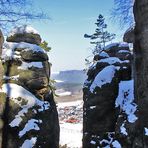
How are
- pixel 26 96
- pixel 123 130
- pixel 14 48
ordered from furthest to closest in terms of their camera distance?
pixel 14 48 → pixel 26 96 → pixel 123 130

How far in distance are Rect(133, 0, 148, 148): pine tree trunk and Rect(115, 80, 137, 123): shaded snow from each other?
657mm

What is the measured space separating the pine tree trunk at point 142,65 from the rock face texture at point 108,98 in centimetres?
102

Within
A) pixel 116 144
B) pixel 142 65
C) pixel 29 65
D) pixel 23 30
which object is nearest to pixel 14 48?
pixel 29 65

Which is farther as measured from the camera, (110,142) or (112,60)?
(112,60)

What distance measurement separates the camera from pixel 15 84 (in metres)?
12.2

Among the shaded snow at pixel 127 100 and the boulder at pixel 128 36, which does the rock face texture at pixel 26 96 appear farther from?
the boulder at pixel 128 36

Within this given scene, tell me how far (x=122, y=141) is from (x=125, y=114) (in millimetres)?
892

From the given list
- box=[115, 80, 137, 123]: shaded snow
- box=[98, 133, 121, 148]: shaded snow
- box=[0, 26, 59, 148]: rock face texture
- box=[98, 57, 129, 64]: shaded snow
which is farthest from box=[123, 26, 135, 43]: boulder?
box=[98, 133, 121, 148]: shaded snow

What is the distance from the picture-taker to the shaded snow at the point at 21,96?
37.6 ft

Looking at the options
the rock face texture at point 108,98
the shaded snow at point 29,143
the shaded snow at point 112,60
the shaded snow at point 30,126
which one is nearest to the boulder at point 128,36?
the rock face texture at point 108,98

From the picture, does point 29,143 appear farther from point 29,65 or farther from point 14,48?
point 14,48

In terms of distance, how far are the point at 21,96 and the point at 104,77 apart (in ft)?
10.6

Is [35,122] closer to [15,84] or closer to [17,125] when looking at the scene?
[17,125]

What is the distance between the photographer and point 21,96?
1176cm
